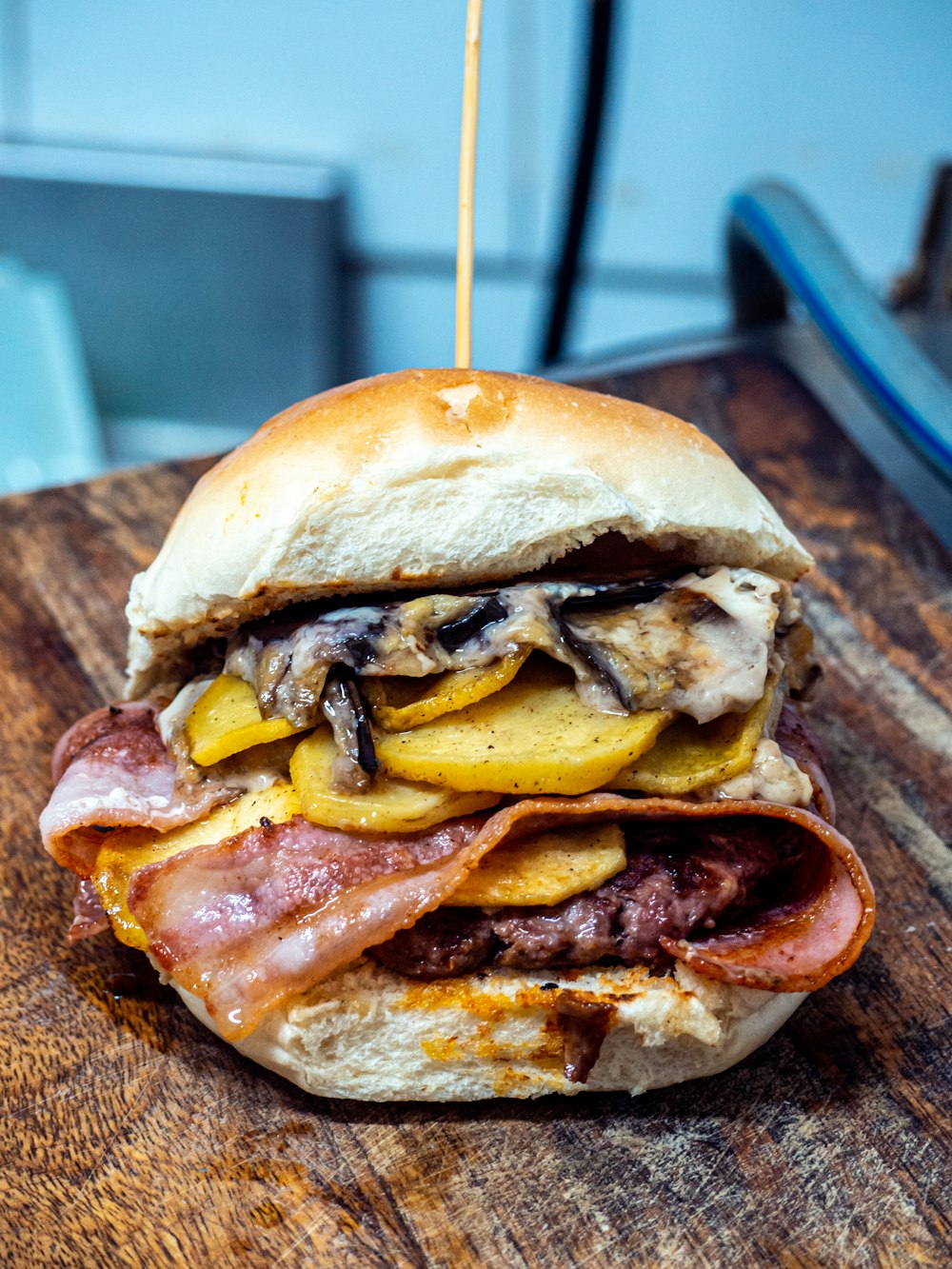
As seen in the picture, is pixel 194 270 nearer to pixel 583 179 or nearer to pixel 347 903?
pixel 583 179

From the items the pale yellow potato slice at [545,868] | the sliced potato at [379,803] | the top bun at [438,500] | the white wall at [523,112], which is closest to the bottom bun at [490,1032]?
the pale yellow potato slice at [545,868]

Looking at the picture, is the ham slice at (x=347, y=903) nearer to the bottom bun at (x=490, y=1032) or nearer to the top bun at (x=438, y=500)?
the bottom bun at (x=490, y=1032)

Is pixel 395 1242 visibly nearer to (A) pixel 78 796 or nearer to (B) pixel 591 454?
(A) pixel 78 796

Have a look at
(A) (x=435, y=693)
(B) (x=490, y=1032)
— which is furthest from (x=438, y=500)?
(B) (x=490, y=1032)

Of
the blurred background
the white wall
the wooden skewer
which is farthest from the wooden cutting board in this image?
the white wall

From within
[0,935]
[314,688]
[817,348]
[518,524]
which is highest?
[518,524]

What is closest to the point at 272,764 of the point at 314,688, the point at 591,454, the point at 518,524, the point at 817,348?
the point at 314,688

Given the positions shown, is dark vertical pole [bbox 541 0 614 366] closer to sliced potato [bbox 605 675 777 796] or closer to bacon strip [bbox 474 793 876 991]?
sliced potato [bbox 605 675 777 796]
